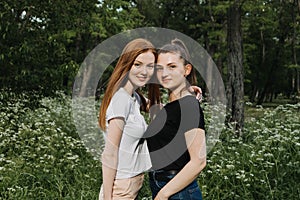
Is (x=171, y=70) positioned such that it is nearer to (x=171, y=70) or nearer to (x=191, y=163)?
(x=171, y=70)

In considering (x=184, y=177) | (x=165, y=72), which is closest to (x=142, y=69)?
(x=165, y=72)

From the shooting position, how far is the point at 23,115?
8.73m

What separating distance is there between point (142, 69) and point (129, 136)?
13.6 inches

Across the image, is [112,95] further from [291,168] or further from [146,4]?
[146,4]

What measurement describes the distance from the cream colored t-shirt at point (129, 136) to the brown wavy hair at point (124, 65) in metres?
0.04

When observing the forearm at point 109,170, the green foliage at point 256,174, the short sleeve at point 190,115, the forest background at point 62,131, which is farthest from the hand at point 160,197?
the green foliage at point 256,174

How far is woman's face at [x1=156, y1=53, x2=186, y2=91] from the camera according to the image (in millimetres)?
2137

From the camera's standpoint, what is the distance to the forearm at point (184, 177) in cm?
212

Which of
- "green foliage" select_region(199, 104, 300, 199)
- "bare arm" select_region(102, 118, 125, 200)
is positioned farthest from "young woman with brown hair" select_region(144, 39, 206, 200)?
"green foliage" select_region(199, 104, 300, 199)

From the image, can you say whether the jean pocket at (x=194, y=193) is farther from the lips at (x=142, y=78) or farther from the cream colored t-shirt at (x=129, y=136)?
the lips at (x=142, y=78)

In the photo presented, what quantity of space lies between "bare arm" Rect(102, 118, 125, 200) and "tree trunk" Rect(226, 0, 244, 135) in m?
6.71

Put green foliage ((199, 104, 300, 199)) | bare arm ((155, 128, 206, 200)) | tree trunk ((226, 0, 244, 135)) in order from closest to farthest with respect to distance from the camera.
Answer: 1. bare arm ((155, 128, 206, 200))
2. green foliage ((199, 104, 300, 199))
3. tree trunk ((226, 0, 244, 135))

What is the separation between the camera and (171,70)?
214 cm

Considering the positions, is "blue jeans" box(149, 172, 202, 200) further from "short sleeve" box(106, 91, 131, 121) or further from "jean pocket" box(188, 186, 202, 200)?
"short sleeve" box(106, 91, 131, 121)
